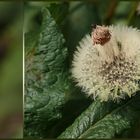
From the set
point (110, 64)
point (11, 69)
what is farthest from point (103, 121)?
point (11, 69)

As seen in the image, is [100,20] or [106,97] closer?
[106,97]

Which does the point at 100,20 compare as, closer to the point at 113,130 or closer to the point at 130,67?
the point at 130,67

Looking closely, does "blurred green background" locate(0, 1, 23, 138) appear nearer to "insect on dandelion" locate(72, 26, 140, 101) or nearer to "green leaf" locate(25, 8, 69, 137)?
"green leaf" locate(25, 8, 69, 137)

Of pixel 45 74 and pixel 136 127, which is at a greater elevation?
pixel 45 74

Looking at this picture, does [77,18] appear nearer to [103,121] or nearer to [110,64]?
[110,64]

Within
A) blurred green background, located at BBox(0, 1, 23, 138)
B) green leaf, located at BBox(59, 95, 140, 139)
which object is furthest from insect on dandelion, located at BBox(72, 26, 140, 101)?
blurred green background, located at BBox(0, 1, 23, 138)

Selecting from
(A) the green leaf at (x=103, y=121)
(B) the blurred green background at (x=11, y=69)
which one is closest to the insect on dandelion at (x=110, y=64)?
(A) the green leaf at (x=103, y=121)

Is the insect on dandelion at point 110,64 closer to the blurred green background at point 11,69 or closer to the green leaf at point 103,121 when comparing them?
the green leaf at point 103,121

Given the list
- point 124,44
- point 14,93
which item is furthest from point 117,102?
point 14,93
